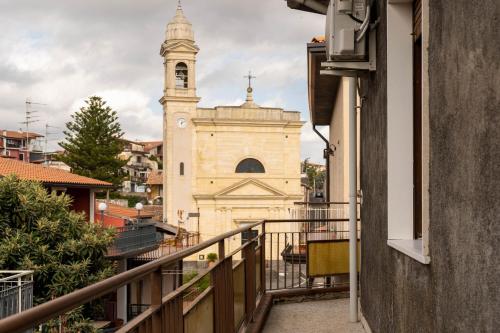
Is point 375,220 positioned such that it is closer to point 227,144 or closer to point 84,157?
point 227,144

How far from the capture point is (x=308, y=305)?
6645 millimetres

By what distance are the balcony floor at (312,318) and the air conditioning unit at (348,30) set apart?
256cm

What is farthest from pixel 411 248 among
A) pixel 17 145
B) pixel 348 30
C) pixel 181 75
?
pixel 17 145

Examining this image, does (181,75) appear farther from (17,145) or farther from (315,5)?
(17,145)

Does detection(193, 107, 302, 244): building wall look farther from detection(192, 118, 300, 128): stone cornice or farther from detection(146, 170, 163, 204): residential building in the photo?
detection(146, 170, 163, 204): residential building

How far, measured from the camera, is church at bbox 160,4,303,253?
42844 millimetres

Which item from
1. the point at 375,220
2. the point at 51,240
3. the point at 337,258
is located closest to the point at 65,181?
the point at 51,240

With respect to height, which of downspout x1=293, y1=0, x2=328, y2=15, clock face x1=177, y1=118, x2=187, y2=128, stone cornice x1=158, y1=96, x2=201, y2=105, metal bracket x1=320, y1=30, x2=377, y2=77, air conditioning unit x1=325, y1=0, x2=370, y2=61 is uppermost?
stone cornice x1=158, y1=96, x2=201, y2=105

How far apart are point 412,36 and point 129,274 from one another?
8.78 feet

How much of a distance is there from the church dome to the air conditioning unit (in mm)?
41631

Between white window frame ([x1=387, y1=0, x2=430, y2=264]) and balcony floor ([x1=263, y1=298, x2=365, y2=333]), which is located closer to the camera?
white window frame ([x1=387, y1=0, x2=430, y2=264])

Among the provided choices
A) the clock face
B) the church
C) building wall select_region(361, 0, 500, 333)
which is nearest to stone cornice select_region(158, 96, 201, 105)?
the church

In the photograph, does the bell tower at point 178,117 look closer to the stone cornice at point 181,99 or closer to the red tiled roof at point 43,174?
the stone cornice at point 181,99

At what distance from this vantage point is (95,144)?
46.8 meters
